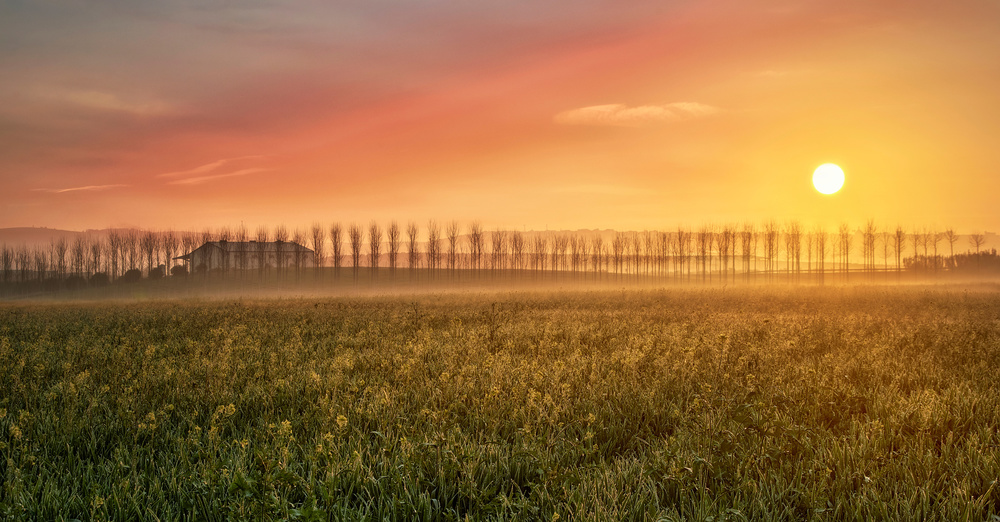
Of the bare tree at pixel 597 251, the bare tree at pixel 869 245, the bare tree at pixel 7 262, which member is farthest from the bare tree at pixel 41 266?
the bare tree at pixel 869 245

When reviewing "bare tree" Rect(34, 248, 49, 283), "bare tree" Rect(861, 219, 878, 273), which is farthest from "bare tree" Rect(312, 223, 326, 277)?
"bare tree" Rect(861, 219, 878, 273)

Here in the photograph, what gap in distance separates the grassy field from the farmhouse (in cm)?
11003

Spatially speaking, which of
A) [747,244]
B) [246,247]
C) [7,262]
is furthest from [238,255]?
[747,244]

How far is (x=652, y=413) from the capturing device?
5.68 metres

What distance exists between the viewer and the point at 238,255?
395 feet

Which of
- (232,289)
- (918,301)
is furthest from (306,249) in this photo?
(918,301)

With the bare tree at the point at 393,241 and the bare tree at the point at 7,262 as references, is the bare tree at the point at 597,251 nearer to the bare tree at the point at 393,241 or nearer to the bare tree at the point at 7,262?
the bare tree at the point at 393,241

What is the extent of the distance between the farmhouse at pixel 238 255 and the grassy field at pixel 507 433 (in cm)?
11003

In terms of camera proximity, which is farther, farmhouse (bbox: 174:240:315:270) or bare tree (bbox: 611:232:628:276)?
bare tree (bbox: 611:232:628:276)

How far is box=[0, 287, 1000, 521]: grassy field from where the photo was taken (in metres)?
3.64

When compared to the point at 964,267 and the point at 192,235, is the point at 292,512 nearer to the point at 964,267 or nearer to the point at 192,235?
the point at 192,235

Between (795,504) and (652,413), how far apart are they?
2.00 metres

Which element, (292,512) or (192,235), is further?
(192,235)

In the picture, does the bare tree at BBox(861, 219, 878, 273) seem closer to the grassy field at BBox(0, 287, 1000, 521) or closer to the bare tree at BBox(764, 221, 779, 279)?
the bare tree at BBox(764, 221, 779, 279)
